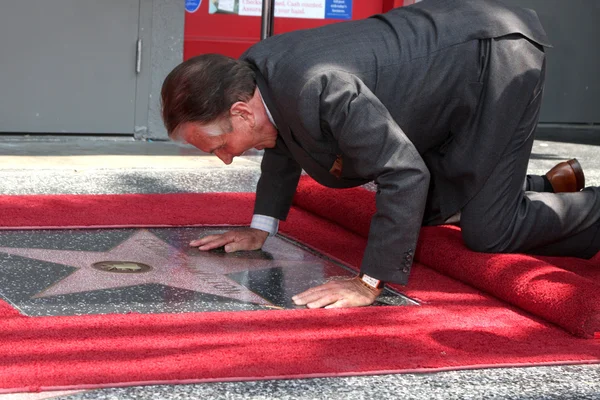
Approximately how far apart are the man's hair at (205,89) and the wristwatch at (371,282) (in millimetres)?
546

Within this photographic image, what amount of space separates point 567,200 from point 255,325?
122 cm

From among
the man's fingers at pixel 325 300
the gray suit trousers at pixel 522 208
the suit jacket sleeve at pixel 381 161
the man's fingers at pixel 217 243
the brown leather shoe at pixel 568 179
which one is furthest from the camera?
the brown leather shoe at pixel 568 179

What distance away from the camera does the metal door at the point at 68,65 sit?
18.0 ft

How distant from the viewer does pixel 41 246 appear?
2965 mm

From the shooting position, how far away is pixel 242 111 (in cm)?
253

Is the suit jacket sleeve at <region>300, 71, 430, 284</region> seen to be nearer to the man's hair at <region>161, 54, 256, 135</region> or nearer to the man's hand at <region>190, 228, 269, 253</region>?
the man's hair at <region>161, 54, 256, 135</region>

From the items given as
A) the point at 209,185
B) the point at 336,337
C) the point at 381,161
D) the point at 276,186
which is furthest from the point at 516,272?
the point at 209,185

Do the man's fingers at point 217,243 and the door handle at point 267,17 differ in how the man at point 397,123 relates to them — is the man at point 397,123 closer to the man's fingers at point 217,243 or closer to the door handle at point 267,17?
the man's fingers at point 217,243

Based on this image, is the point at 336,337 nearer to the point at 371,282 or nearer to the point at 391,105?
the point at 371,282

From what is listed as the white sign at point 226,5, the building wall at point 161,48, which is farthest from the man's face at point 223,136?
the white sign at point 226,5

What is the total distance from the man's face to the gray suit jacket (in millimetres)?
81

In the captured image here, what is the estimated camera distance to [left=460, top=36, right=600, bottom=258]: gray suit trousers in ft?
Result: 9.18

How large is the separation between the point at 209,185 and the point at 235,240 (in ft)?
4.14

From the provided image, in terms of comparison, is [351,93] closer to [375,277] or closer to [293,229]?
[375,277]
